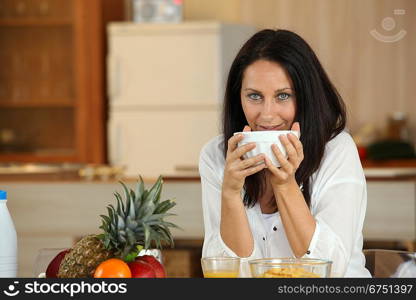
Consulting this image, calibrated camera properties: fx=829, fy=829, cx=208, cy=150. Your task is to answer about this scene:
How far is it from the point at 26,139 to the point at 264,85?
401 cm

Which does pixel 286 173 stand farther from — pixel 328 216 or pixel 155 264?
pixel 155 264

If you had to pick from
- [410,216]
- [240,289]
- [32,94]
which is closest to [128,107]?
[32,94]

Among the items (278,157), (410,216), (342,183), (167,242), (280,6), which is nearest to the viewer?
(167,242)

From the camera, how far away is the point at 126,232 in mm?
1350

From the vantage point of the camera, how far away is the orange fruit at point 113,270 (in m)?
1.26

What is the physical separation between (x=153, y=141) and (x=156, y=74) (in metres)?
0.44

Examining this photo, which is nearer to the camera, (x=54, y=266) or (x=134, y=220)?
(x=134, y=220)

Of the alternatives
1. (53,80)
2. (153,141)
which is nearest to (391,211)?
(153,141)

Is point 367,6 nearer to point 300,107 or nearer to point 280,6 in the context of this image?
point 280,6

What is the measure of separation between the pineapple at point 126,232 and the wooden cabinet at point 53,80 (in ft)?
13.7

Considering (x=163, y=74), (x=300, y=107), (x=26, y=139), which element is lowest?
(x=26, y=139)

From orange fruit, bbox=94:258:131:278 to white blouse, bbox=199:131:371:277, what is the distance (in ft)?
1.63

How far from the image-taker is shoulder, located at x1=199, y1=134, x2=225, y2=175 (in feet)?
6.91

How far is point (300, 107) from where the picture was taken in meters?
1.98
